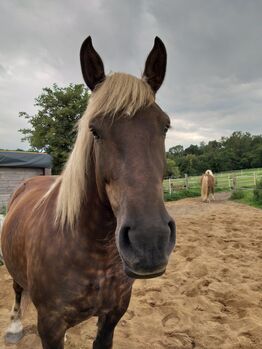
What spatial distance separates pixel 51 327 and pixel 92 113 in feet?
4.68

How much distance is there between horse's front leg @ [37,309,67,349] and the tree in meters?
13.0

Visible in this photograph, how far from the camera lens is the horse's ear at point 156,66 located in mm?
1724

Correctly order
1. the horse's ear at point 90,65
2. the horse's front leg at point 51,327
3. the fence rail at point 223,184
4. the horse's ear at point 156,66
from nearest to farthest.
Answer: the horse's ear at point 90,65 < the horse's ear at point 156,66 < the horse's front leg at point 51,327 < the fence rail at point 223,184

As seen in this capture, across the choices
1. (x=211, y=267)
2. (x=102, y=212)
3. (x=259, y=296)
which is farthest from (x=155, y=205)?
(x=211, y=267)

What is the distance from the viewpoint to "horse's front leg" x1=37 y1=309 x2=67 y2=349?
6.01 ft

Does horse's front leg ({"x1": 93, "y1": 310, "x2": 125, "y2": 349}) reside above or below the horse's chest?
below

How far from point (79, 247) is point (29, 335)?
78.7 inches

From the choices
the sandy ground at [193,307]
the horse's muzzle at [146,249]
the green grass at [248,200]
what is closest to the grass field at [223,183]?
the green grass at [248,200]

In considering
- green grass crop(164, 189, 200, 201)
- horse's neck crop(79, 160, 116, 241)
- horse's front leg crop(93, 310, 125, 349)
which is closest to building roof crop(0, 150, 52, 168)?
horse's front leg crop(93, 310, 125, 349)

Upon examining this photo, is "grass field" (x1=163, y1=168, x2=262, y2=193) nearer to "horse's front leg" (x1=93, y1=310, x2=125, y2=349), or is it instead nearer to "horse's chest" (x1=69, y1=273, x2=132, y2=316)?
"horse's front leg" (x1=93, y1=310, x2=125, y2=349)

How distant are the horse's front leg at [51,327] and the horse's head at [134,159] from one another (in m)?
0.94

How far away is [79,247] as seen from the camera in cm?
179

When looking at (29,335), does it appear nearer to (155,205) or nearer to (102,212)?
(102,212)

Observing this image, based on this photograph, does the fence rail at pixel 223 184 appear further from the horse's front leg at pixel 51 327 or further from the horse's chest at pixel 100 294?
the horse's front leg at pixel 51 327
